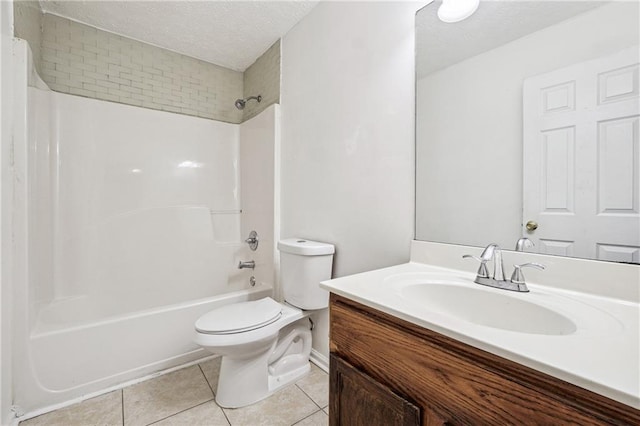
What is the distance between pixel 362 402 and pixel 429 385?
24 cm

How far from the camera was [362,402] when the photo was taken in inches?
31.1

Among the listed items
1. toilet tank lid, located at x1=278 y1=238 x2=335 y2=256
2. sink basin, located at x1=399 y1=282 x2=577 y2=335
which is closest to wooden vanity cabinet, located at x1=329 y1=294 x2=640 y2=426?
sink basin, located at x1=399 y1=282 x2=577 y2=335

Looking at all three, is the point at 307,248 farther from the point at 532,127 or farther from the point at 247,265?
the point at 532,127

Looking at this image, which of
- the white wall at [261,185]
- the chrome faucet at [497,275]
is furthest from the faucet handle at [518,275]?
the white wall at [261,185]

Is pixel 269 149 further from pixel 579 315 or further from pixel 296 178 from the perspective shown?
pixel 579 315

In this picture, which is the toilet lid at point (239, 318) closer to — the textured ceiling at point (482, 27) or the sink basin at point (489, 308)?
the sink basin at point (489, 308)

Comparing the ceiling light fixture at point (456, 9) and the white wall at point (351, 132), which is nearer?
the ceiling light fixture at point (456, 9)

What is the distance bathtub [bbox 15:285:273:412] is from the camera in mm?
1403

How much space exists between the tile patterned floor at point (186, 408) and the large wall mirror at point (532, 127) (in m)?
1.05

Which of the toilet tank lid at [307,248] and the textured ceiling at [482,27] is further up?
the textured ceiling at [482,27]

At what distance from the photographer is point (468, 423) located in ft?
1.87

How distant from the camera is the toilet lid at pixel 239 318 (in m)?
1.33

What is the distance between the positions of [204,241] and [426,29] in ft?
7.09

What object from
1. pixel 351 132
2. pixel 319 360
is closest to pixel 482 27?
pixel 351 132
